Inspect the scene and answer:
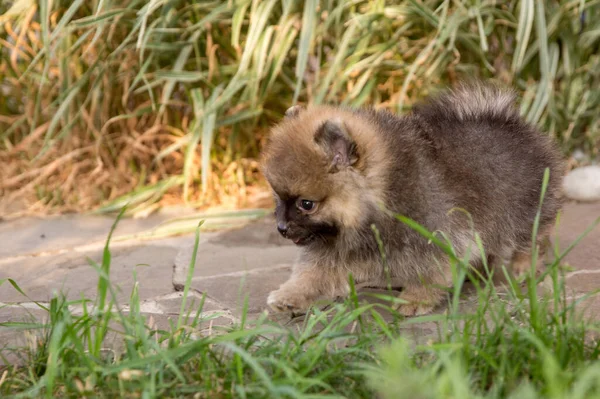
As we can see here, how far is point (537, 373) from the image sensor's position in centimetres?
187

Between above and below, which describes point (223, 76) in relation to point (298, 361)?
above

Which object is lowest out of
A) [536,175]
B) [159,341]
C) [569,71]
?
[159,341]

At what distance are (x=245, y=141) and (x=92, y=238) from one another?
1.23m

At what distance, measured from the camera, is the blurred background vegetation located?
4125mm

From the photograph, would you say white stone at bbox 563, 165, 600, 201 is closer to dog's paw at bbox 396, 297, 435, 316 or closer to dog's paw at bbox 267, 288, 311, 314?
dog's paw at bbox 396, 297, 435, 316

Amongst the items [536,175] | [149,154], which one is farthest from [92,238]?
[536,175]

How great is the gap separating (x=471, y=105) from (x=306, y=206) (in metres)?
0.93

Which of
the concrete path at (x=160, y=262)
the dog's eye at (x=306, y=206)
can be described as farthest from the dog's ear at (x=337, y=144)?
the concrete path at (x=160, y=262)

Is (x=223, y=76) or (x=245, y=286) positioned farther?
(x=223, y=76)

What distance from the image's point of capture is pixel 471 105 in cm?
311

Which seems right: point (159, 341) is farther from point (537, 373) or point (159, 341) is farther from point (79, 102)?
point (79, 102)

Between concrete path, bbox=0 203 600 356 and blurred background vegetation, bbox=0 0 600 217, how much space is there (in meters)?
0.37

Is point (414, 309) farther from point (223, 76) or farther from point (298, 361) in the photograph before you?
point (223, 76)

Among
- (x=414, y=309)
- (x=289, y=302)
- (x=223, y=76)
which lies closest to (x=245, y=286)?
(x=289, y=302)
